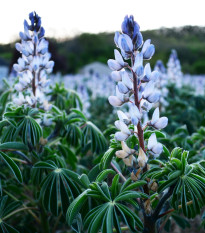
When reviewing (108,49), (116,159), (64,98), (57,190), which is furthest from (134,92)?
(108,49)

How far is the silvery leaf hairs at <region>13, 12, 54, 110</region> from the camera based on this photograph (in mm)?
1884

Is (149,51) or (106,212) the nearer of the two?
(106,212)

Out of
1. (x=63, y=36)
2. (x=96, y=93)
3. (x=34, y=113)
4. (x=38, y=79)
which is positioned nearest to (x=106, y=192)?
(x=34, y=113)

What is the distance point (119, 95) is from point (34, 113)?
65 centimetres

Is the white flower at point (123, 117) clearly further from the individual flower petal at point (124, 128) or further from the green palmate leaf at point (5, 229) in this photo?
the green palmate leaf at point (5, 229)

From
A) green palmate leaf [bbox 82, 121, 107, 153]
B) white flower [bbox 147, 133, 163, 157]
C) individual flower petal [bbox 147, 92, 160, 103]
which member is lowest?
green palmate leaf [bbox 82, 121, 107, 153]

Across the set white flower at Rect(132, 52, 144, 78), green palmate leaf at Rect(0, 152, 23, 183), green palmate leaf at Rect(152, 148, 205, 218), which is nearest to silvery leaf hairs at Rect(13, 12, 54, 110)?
green palmate leaf at Rect(0, 152, 23, 183)

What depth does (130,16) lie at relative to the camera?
1.32m

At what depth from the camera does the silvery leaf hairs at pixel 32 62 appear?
1884 mm

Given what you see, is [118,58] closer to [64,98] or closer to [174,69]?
[64,98]

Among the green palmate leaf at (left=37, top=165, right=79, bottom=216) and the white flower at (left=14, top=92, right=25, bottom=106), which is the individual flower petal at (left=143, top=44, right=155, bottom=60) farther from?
the white flower at (left=14, top=92, right=25, bottom=106)

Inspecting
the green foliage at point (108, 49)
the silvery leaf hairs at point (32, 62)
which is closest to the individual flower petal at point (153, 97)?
the silvery leaf hairs at point (32, 62)

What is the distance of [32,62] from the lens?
1.90m

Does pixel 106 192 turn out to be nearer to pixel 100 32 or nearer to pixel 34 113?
pixel 34 113
